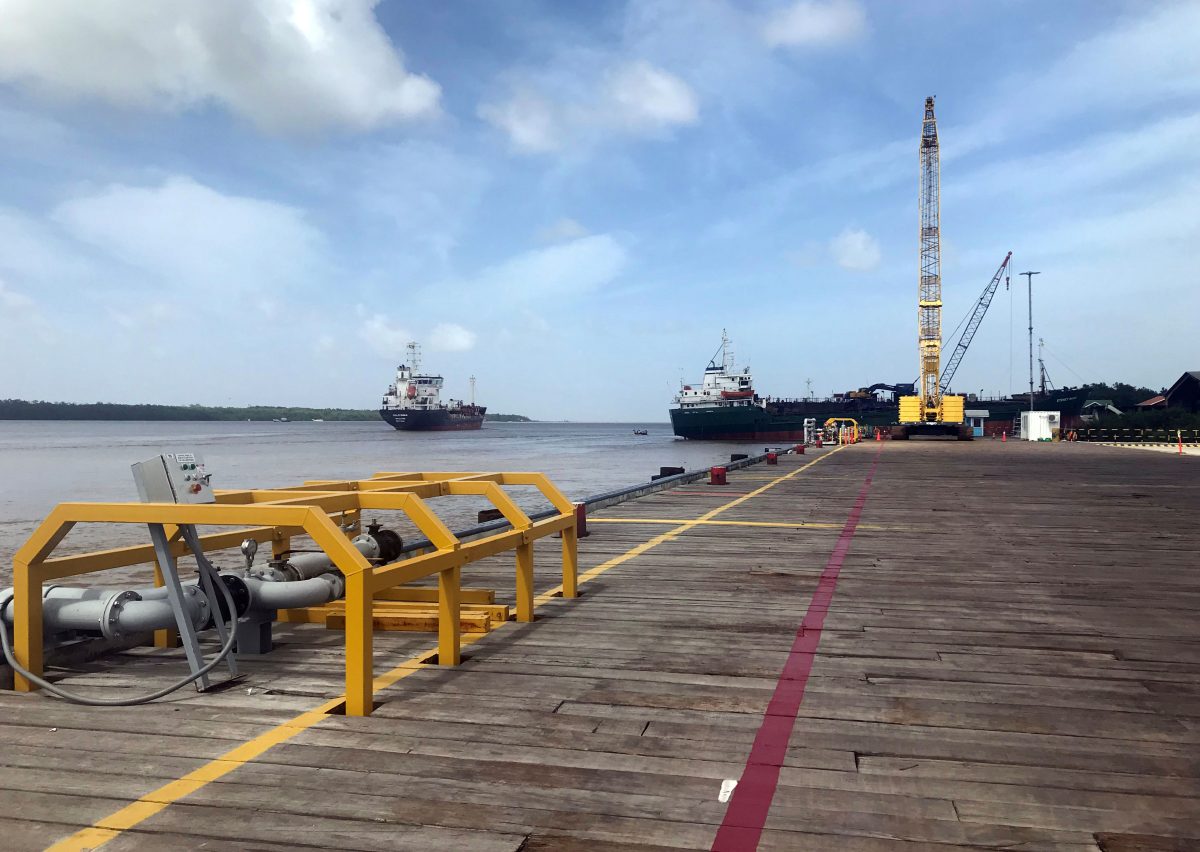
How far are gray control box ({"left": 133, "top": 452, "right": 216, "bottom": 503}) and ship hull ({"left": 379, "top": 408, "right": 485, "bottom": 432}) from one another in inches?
5387

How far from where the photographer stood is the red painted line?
2.91 m

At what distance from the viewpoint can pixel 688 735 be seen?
3.86 m

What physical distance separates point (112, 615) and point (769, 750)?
149 inches

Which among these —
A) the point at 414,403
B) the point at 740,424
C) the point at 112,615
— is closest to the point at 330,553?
the point at 112,615

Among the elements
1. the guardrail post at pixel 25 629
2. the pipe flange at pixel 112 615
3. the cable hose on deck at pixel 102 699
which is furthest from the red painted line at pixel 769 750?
the guardrail post at pixel 25 629

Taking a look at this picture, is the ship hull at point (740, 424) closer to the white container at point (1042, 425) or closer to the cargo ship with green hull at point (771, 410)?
the cargo ship with green hull at point (771, 410)

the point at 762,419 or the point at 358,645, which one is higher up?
the point at 762,419

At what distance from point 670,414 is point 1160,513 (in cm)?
8730

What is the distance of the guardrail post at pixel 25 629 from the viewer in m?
4.51

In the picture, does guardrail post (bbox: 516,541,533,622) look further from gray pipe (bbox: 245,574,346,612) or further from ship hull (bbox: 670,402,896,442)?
ship hull (bbox: 670,402,896,442)

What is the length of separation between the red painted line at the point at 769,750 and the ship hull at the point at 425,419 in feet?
449

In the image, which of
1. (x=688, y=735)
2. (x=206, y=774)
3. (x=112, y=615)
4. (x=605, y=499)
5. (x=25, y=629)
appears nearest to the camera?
(x=206, y=774)

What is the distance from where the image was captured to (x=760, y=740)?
Answer: 3783 millimetres

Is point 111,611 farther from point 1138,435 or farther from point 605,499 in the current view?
point 1138,435
